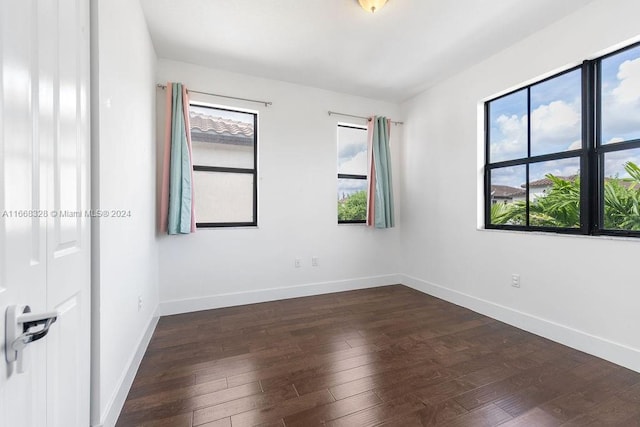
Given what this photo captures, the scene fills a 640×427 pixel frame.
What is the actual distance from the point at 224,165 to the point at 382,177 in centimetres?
214

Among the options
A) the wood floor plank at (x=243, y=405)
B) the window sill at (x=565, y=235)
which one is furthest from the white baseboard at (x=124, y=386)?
the window sill at (x=565, y=235)

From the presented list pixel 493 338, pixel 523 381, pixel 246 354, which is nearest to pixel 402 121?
pixel 493 338

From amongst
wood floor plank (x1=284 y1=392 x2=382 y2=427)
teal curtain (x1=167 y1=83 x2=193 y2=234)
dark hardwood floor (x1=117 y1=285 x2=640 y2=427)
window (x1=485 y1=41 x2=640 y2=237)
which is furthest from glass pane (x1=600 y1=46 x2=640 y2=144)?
teal curtain (x1=167 y1=83 x2=193 y2=234)

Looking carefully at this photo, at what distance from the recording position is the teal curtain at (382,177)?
3.74 metres

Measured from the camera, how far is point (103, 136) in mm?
1334

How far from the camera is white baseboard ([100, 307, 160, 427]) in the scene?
1.35 metres

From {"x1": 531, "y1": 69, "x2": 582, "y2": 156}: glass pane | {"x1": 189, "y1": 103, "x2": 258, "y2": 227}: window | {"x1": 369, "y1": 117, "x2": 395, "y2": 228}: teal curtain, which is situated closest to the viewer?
{"x1": 531, "y1": 69, "x2": 582, "y2": 156}: glass pane

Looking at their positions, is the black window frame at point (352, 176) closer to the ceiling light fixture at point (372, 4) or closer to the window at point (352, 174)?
the window at point (352, 174)

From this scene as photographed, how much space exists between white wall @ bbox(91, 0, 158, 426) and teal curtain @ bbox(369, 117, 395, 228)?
2712mm

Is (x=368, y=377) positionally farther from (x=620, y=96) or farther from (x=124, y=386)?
(x=620, y=96)

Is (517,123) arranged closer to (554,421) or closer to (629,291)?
(629,291)

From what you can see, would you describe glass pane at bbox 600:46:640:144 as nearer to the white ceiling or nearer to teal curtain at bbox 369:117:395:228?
the white ceiling

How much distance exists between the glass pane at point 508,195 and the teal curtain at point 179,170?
3.36 metres

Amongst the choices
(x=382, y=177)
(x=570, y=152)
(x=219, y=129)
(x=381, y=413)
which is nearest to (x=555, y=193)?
(x=570, y=152)
